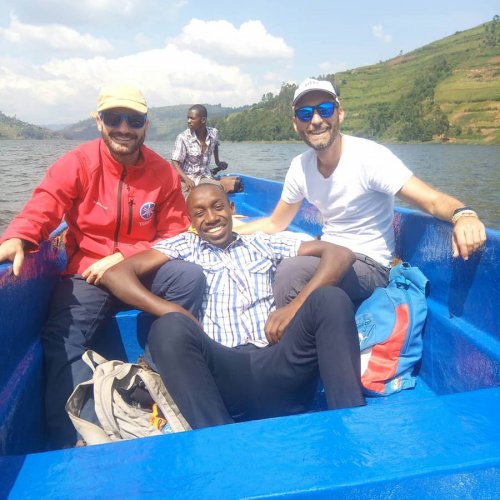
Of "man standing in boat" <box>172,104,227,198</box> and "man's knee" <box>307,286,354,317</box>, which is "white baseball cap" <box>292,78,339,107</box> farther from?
"man standing in boat" <box>172,104,227,198</box>

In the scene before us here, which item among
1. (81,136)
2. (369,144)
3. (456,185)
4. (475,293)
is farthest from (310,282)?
(81,136)

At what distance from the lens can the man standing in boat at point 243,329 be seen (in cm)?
152

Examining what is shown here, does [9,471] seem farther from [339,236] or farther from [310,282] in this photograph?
[339,236]

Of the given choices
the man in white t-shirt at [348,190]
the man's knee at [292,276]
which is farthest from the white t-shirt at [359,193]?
the man's knee at [292,276]

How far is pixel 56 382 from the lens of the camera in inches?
77.4

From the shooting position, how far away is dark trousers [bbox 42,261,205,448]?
1.94 meters

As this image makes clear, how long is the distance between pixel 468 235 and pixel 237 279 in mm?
917

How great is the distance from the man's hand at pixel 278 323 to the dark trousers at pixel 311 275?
0.54 feet

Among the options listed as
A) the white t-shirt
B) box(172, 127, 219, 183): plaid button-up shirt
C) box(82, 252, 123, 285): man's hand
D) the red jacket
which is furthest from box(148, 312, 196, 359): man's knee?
box(172, 127, 219, 183): plaid button-up shirt

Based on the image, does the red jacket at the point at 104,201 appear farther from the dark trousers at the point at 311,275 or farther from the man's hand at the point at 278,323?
the man's hand at the point at 278,323

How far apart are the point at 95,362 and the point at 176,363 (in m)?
0.54

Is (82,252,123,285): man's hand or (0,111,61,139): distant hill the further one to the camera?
(0,111,61,139): distant hill

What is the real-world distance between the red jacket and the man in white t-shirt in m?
0.52

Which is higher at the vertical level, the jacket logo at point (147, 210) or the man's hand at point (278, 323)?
the jacket logo at point (147, 210)
